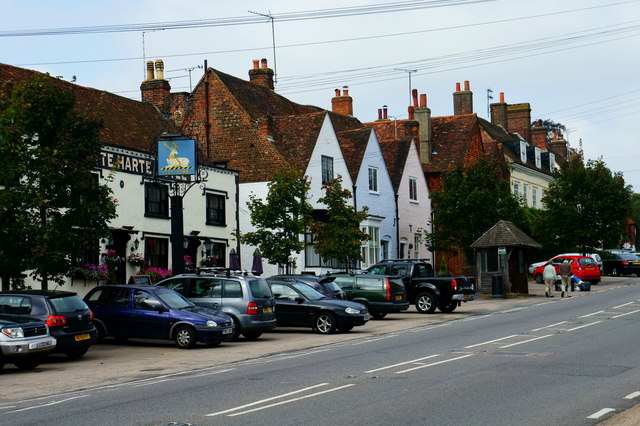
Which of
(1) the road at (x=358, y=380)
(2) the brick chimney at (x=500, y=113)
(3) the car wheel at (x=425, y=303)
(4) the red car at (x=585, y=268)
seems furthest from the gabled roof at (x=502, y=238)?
(2) the brick chimney at (x=500, y=113)

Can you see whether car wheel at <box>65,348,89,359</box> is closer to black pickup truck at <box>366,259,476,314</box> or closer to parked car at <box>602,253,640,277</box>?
black pickup truck at <box>366,259,476,314</box>

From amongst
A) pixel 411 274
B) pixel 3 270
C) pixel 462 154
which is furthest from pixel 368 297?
pixel 462 154

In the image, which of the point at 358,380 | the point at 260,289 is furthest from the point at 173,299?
the point at 358,380

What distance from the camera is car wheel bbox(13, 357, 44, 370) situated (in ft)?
62.2

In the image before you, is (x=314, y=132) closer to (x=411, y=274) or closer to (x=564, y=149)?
(x=411, y=274)

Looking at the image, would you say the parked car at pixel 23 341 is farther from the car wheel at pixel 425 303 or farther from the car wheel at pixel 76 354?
the car wheel at pixel 425 303

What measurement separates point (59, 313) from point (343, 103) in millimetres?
43034

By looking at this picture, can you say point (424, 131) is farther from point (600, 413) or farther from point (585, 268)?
point (600, 413)

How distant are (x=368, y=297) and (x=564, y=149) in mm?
68062

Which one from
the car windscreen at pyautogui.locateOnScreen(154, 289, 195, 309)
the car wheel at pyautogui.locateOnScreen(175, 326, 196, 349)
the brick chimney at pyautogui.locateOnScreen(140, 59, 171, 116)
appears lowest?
the car wheel at pyautogui.locateOnScreen(175, 326, 196, 349)

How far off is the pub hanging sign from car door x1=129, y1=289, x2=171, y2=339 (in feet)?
25.1

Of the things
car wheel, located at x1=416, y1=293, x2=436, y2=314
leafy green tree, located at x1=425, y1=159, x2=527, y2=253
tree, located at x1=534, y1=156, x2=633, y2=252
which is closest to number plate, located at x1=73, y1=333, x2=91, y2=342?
car wheel, located at x1=416, y1=293, x2=436, y2=314

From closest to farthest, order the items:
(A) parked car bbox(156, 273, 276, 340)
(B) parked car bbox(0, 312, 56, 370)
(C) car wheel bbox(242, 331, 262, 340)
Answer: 1. (B) parked car bbox(0, 312, 56, 370)
2. (A) parked car bbox(156, 273, 276, 340)
3. (C) car wheel bbox(242, 331, 262, 340)

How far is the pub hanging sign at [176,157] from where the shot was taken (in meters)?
30.1
